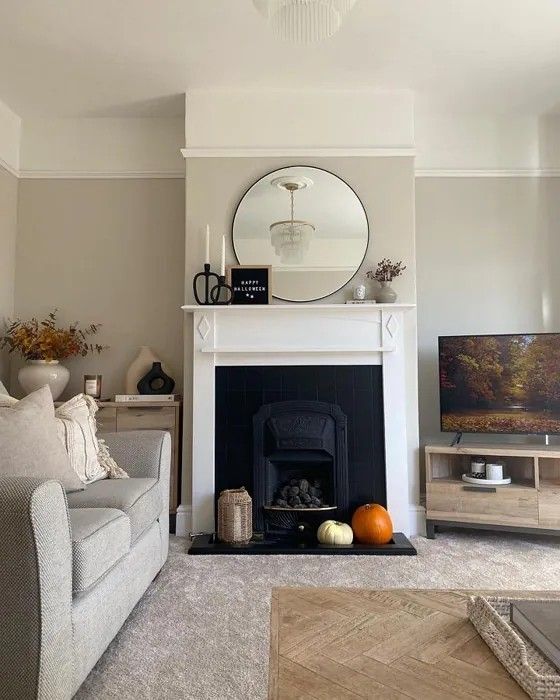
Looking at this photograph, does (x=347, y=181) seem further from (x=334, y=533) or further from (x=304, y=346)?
(x=334, y=533)

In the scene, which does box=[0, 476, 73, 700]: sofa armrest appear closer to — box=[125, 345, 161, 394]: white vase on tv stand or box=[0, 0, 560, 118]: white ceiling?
box=[125, 345, 161, 394]: white vase on tv stand

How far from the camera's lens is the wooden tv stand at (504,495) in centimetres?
314

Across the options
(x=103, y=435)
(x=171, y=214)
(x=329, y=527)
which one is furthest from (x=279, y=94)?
(x=329, y=527)

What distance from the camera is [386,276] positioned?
353cm

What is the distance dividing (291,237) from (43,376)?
1.88m

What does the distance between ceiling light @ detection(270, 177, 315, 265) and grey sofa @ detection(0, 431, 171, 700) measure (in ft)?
6.62

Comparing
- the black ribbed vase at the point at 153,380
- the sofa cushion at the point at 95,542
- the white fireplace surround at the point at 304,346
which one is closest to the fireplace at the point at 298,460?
the white fireplace surround at the point at 304,346

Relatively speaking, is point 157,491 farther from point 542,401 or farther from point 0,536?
point 542,401

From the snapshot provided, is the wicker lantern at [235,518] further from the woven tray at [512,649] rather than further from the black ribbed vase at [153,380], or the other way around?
→ the woven tray at [512,649]

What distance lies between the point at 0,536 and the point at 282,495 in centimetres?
220

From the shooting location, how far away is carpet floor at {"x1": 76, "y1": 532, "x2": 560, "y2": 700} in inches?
66.6

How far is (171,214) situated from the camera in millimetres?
4059

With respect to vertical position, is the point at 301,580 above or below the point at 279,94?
below

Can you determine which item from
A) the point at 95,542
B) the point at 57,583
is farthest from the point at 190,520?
the point at 57,583
